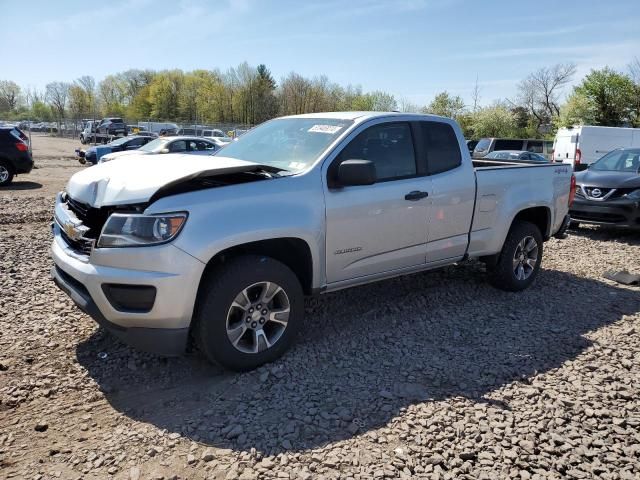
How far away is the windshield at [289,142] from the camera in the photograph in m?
3.98

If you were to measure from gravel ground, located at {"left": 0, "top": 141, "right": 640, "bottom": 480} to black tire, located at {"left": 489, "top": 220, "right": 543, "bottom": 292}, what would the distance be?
396 millimetres

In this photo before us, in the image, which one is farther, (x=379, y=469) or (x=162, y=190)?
(x=162, y=190)

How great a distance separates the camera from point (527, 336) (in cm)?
430

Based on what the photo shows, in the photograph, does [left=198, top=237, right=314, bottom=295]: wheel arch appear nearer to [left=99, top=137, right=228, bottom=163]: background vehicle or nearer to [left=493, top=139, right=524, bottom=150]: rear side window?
[left=99, top=137, right=228, bottom=163]: background vehicle

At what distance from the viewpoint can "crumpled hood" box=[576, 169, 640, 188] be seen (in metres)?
8.59

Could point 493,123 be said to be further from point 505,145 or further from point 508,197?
point 508,197

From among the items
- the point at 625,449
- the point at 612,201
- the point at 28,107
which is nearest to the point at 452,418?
the point at 625,449

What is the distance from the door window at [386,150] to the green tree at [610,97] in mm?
39770

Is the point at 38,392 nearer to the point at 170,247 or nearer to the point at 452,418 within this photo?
the point at 170,247

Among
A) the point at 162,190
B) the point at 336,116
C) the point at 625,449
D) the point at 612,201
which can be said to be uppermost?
the point at 336,116

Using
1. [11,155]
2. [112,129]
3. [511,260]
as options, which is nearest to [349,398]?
[511,260]

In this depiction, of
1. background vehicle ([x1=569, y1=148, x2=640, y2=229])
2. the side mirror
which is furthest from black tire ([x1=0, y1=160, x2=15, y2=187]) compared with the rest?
background vehicle ([x1=569, y1=148, x2=640, y2=229])

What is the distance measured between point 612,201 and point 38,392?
899 cm

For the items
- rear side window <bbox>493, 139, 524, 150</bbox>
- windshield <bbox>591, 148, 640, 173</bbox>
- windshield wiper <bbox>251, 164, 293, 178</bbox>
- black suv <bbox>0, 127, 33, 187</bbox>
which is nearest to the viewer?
windshield wiper <bbox>251, 164, 293, 178</bbox>
